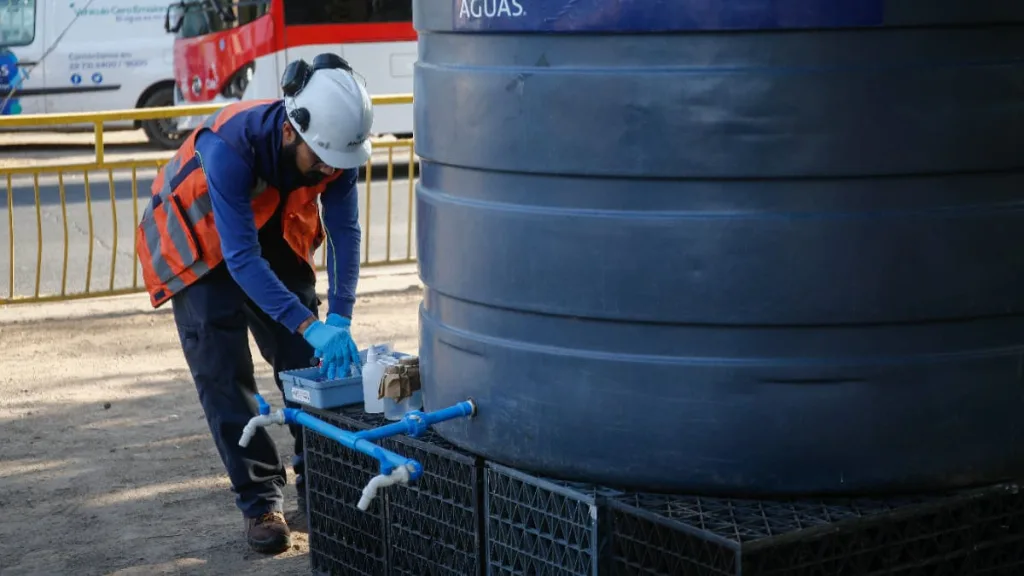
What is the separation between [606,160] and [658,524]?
79 cm

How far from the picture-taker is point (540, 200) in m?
3.31

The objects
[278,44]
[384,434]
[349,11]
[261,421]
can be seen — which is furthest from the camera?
[278,44]

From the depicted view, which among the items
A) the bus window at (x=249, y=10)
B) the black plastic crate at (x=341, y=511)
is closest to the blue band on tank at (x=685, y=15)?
the black plastic crate at (x=341, y=511)

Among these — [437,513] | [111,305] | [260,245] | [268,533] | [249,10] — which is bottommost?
[111,305]

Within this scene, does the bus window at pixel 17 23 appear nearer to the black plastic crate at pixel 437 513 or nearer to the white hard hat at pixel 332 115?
the white hard hat at pixel 332 115

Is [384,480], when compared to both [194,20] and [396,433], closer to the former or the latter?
[396,433]

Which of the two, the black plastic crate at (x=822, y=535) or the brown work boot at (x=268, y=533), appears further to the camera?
the brown work boot at (x=268, y=533)

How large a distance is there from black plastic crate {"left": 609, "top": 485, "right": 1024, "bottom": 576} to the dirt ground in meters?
1.78

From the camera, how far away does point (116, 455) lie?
5.94 metres

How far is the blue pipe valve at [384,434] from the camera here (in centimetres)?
336

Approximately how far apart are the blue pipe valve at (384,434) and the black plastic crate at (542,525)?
174mm

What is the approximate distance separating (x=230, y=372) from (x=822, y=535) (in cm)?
234

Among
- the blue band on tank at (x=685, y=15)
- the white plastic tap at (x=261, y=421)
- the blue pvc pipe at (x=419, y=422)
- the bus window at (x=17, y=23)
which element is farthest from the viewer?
the bus window at (x=17, y=23)

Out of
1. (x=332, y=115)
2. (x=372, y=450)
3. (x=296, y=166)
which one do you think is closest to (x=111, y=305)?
(x=296, y=166)
